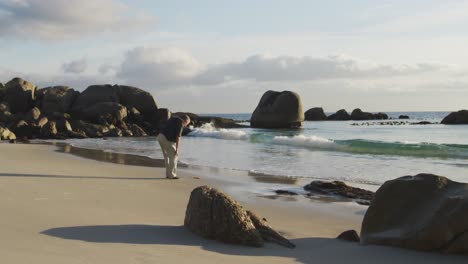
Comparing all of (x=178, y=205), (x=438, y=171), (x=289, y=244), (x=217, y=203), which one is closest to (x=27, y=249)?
(x=217, y=203)

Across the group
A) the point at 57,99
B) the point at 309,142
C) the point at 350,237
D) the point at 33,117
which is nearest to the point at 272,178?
the point at 350,237

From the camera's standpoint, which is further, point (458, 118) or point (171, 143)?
point (458, 118)

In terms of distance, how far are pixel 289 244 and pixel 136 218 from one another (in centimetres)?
206

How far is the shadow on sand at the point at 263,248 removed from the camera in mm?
5129

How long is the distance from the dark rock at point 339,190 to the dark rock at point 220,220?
4403mm

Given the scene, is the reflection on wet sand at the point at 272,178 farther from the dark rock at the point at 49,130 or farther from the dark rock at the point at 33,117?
the dark rock at the point at 33,117

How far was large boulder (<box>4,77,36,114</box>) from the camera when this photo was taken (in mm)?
39188

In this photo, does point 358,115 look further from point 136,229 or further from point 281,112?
point 136,229

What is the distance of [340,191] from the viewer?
9.91 metres

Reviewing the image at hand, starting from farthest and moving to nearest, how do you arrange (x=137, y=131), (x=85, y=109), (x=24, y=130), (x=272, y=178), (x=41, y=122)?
1. (x=85, y=109)
2. (x=137, y=131)
3. (x=41, y=122)
4. (x=24, y=130)
5. (x=272, y=178)

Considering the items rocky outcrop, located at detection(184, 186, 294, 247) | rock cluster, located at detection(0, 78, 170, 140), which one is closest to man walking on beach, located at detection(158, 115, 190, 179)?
rocky outcrop, located at detection(184, 186, 294, 247)

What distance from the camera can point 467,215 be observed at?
17.0 feet

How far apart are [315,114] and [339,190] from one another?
7432 centimetres

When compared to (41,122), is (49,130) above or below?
below
